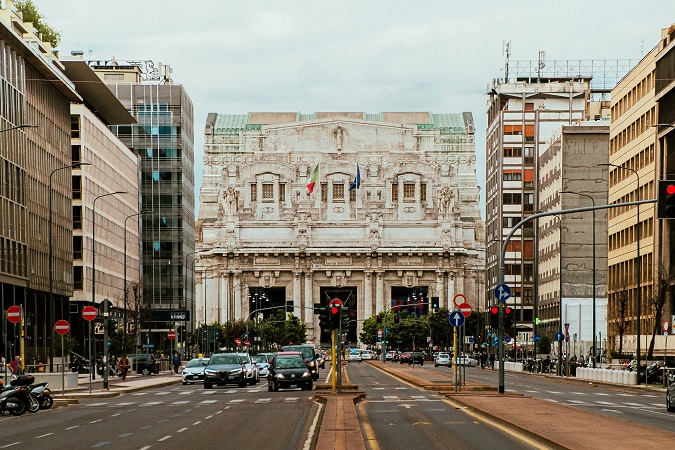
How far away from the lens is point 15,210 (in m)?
78.7

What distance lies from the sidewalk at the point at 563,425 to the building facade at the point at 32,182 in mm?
39754

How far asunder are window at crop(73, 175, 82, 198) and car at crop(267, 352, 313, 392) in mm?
51668

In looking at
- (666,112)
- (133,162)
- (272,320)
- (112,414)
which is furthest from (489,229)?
(112,414)

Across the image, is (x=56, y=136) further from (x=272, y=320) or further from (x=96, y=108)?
(x=272, y=320)

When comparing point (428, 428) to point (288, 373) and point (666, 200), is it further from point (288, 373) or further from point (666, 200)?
point (288, 373)

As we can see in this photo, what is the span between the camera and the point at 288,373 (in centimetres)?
5522

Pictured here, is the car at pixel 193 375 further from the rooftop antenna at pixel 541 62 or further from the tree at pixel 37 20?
the rooftop antenna at pixel 541 62

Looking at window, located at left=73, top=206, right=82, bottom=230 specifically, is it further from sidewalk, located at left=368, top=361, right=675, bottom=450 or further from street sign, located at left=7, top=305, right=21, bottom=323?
sidewalk, located at left=368, top=361, right=675, bottom=450

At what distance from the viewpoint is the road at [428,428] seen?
23422 mm

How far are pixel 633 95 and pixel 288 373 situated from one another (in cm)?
5141

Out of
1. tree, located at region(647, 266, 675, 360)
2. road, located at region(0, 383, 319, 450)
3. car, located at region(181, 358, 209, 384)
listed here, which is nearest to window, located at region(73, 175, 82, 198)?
car, located at region(181, 358, 209, 384)

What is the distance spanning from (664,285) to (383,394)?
2652 centimetres

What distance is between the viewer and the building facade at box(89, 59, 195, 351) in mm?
151500

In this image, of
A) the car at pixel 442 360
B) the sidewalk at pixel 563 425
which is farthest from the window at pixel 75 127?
the sidewalk at pixel 563 425
